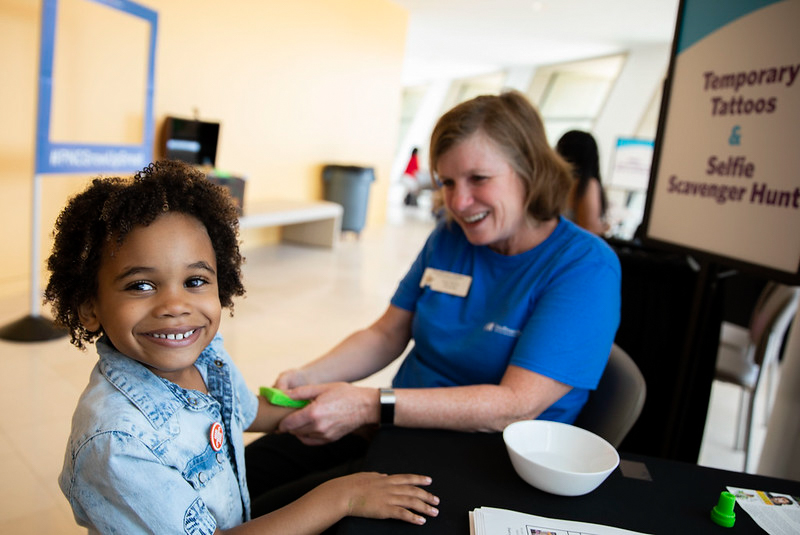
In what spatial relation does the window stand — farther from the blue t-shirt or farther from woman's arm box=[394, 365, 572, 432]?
woman's arm box=[394, 365, 572, 432]

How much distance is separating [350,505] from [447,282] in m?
0.71

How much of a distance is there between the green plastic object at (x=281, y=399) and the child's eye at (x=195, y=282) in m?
0.37

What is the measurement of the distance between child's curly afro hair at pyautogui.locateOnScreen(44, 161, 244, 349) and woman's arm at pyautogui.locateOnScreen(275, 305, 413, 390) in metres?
0.64

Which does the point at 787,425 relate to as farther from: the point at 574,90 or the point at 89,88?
the point at 574,90

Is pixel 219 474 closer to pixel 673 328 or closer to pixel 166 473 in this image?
pixel 166 473

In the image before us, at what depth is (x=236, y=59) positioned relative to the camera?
580 centimetres

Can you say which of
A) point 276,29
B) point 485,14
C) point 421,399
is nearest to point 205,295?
point 421,399

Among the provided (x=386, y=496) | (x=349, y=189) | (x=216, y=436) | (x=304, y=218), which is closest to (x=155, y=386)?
(x=216, y=436)

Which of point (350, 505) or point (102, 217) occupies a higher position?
point (102, 217)

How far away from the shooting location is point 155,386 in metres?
0.88

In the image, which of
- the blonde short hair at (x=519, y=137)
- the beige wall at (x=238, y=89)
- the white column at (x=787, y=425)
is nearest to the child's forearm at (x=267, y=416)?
the blonde short hair at (x=519, y=137)

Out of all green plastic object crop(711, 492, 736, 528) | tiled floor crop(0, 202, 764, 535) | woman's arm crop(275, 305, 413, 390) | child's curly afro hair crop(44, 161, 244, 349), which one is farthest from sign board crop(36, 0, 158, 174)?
green plastic object crop(711, 492, 736, 528)

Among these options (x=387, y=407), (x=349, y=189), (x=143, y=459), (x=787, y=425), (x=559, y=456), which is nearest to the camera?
(x=143, y=459)

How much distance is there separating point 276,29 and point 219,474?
6160mm
